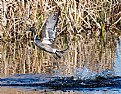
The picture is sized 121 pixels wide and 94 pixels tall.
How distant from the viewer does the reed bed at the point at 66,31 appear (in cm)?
1013

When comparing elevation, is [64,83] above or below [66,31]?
below

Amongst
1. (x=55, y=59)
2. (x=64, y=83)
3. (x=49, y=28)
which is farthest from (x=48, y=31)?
(x=55, y=59)

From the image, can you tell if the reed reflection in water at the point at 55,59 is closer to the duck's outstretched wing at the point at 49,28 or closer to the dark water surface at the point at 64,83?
the dark water surface at the point at 64,83

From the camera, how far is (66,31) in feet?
42.1

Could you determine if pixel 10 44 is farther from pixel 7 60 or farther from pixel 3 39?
pixel 7 60

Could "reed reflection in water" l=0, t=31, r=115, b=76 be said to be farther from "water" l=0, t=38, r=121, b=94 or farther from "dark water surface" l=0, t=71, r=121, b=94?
"dark water surface" l=0, t=71, r=121, b=94

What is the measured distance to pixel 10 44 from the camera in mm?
12281

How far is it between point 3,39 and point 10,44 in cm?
22

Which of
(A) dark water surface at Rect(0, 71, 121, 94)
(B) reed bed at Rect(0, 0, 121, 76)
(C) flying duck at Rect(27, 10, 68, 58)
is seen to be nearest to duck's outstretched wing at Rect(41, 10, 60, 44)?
(C) flying duck at Rect(27, 10, 68, 58)

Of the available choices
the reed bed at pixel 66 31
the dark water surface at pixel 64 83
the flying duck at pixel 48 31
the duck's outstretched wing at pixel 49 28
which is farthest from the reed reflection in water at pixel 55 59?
the duck's outstretched wing at pixel 49 28

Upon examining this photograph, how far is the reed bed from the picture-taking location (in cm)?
1013

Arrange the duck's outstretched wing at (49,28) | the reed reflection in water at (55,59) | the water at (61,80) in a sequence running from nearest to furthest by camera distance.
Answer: the water at (61,80) → the duck's outstretched wing at (49,28) → the reed reflection in water at (55,59)

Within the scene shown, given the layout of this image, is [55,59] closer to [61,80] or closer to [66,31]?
[61,80]

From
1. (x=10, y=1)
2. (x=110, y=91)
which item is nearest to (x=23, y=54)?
(x=10, y=1)
